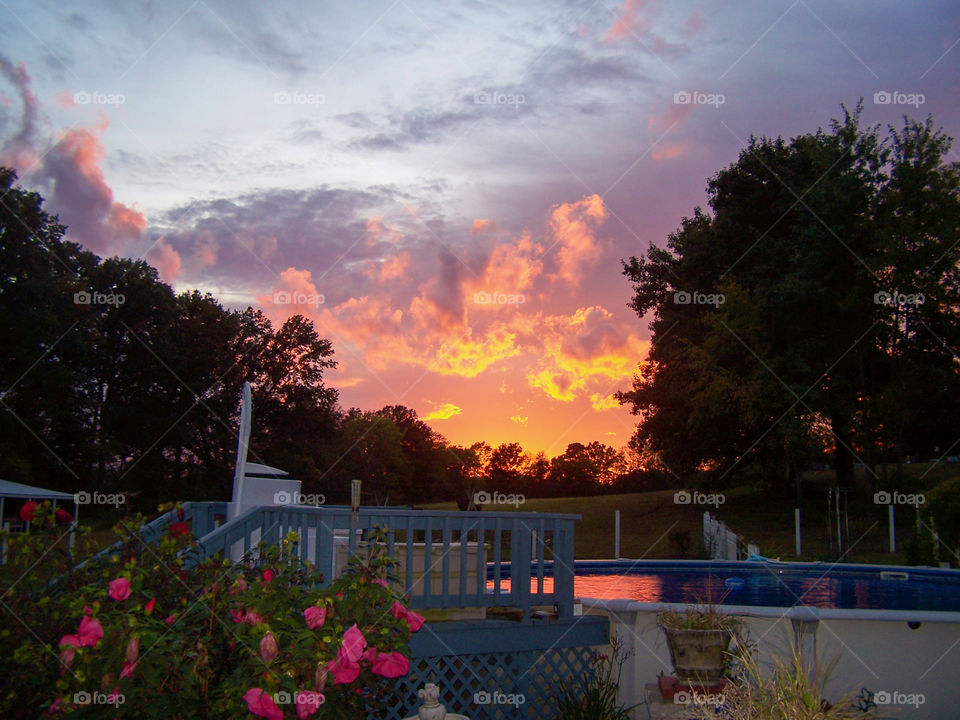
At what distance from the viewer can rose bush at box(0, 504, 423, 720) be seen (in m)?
3.90

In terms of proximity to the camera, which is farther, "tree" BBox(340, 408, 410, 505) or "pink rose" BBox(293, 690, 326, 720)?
"tree" BBox(340, 408, 410, 505)

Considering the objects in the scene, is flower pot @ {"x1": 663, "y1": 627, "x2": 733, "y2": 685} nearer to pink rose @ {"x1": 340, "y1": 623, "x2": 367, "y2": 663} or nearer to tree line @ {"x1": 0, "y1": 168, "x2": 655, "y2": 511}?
pink rose @ {"x1": 340, "y1": 623, "x2": 367, "y2": 663}

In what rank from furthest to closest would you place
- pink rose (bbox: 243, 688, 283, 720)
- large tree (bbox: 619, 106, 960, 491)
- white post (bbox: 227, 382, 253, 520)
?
large tree (bbox: 619, 106, 960, 491)
white post (bbox: 227, 382, 253, 520)
pink rose (bbox: 243, 688, 283, 720)

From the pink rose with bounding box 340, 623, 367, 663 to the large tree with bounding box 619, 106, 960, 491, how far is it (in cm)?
2432

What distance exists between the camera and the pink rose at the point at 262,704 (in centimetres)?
364

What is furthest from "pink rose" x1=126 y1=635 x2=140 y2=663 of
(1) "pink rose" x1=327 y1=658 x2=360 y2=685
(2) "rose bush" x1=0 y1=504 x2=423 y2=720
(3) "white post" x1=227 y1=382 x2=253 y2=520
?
(3) "white post" x1=227 y1=382 x2=253 y2=520

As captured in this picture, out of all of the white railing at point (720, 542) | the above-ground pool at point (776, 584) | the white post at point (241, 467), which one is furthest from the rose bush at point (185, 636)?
the white railing at point (720, 542)

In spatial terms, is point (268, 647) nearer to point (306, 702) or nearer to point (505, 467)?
point (306, 702)

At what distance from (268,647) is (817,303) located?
2731 centimetres

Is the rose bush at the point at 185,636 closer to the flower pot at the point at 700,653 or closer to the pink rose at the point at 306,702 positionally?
the pink rose at the point at 306,702

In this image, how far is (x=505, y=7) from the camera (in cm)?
1160

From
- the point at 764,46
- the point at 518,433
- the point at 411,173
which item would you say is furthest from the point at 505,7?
the point at 518,433

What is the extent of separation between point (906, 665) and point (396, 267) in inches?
630

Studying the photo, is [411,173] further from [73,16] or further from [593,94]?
[73,16]
